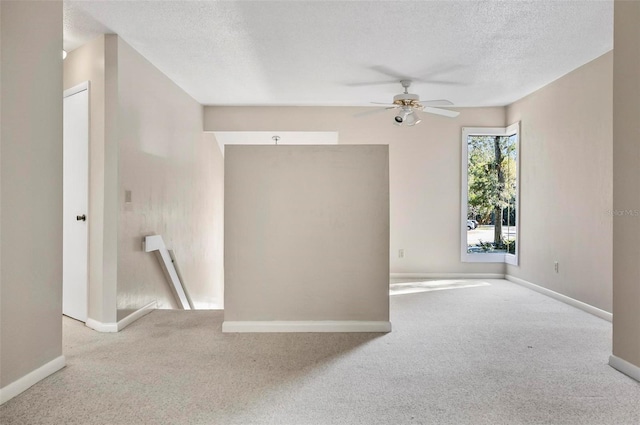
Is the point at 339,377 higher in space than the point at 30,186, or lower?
lower

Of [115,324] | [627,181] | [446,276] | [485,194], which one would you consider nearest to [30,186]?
[115,324]

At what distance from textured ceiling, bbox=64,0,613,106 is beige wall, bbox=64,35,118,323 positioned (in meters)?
0.30

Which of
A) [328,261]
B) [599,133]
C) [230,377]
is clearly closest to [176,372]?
[230,377]

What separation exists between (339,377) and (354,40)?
8.93 ft

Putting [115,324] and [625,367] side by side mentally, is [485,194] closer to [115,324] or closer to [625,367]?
[625,367]

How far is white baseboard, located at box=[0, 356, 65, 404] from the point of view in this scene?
7.04 feet

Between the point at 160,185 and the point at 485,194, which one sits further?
the point at 485,194

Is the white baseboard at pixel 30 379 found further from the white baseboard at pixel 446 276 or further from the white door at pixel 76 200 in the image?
the white baseboard at pixel 446 276

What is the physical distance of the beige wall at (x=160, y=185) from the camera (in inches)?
143

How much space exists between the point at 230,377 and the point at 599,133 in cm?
398

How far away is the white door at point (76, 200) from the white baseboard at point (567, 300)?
182 inches

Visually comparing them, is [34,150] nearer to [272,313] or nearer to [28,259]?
[28,259]

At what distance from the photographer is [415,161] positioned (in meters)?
6.18

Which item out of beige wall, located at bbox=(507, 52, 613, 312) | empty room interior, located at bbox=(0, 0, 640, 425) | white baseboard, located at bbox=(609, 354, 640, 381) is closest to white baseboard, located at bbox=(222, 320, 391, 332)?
empty room interior, located at bbox=(0, 0, 640, 425)
